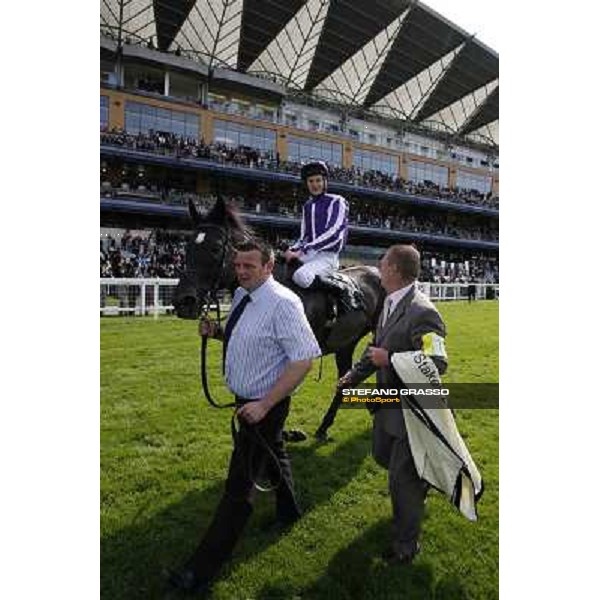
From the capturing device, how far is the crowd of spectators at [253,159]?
3404 mm

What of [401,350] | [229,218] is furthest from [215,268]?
[401,350]

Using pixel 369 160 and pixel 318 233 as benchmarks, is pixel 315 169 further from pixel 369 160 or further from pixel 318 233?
pixel 369 160

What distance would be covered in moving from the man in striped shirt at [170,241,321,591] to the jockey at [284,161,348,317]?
1.02 metres

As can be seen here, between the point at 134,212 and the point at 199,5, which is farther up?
the point at 199,5

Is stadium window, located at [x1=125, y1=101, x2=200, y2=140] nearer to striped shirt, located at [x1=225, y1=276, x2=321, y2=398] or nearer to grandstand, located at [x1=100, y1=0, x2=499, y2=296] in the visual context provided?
grandstand, located at [x1=100, y1=0, x2=499, y2=296]

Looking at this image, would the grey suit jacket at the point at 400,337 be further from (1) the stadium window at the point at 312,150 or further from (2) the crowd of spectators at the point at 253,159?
(1) the stadium window at the point at 312,150

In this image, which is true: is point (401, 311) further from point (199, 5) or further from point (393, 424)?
point (199, 5)

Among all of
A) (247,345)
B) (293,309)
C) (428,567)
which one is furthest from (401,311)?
(428,567)

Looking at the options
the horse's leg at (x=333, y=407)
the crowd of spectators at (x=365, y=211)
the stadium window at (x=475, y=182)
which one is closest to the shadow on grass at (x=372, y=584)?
the horse's leg at (x=333, y=407)

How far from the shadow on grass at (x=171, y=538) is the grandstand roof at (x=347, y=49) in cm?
249

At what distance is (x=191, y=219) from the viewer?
9.52 feet

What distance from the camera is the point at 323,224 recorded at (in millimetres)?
3379

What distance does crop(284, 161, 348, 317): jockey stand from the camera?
3287 millimetres
